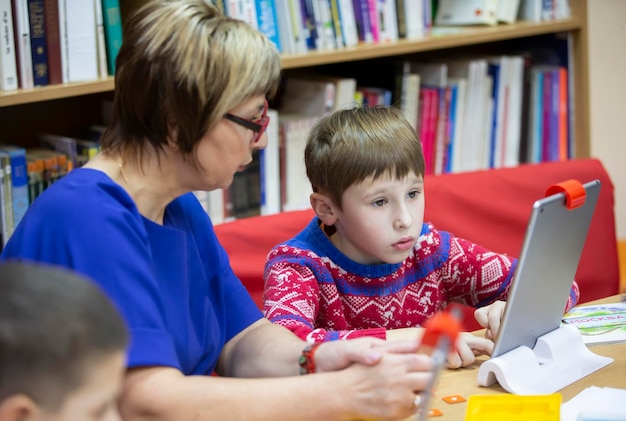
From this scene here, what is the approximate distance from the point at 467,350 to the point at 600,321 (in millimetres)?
326

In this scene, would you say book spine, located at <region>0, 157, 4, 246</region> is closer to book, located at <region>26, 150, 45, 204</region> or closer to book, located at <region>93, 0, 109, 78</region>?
book, located at <region>26, 150, 45, 204</region>

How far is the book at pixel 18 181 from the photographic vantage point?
195cm

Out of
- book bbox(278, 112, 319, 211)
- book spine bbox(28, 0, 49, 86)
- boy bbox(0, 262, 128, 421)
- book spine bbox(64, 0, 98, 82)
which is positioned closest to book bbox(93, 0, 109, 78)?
book spine bbox(64, 0, 98, 82)

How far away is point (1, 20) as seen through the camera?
185 cm

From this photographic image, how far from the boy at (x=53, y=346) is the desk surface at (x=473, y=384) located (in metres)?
0.55

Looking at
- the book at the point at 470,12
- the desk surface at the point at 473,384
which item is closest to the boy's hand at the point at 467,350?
the desk surface at the point at 473,384

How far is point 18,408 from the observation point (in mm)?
796

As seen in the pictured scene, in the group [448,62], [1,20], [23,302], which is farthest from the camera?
[448,62]

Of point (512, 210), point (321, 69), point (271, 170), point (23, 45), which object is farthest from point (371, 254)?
point (321, 69)

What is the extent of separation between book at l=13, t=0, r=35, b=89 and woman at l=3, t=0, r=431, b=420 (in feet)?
2.25

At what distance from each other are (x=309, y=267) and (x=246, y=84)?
0.47m

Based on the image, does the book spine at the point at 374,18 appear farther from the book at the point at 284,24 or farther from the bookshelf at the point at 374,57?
the book at the point at 284,24

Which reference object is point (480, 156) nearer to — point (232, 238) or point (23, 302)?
point (232, 238)

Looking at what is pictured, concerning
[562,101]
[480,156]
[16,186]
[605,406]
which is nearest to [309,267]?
[605,406]
